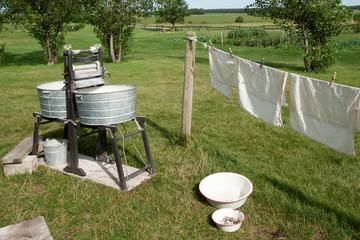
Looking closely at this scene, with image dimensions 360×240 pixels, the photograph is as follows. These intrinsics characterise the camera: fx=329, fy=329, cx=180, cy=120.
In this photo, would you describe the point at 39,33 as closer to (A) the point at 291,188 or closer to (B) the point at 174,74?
(B) the point at 174,74

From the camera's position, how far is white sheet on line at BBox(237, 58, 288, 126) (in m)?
4.23

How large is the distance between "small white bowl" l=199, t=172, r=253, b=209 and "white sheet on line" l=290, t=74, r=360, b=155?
106 centimetres

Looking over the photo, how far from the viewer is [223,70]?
5.35 meters

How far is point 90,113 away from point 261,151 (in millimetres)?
3078

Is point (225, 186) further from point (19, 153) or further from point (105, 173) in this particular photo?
point (19, 153)

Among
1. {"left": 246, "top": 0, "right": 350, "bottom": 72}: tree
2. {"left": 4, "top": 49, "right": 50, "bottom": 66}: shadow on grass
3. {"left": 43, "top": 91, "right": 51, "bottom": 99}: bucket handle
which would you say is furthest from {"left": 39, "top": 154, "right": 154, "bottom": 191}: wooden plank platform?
{"left": 4, "top": 49, "right": 50, "bottom": 66}: shadow on grass

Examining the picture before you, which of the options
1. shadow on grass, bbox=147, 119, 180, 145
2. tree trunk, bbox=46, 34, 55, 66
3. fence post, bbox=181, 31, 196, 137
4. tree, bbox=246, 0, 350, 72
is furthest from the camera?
tree trunk, bbox=46, 34, 55, 66

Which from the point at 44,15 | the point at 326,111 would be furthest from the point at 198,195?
the point at 44,15

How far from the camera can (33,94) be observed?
1084 cm

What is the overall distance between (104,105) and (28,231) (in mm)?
1727

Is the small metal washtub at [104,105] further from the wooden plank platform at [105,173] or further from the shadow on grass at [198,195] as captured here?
the shadow on grass at [198,195]

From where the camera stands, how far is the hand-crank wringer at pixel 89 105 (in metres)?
4.25

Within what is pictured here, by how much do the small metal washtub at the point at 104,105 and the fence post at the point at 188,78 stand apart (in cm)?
130

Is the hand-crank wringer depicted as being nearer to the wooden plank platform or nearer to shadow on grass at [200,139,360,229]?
the wooden plank platform
